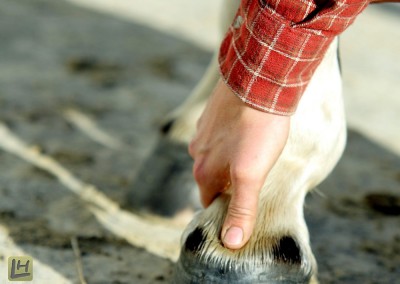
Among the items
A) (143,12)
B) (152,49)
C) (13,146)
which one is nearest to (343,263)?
(13,146)

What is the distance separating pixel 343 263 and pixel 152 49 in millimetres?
1020

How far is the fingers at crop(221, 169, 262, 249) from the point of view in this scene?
3.16 feet

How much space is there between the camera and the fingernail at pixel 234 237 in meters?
0.97

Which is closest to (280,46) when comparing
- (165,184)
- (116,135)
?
(165,184)

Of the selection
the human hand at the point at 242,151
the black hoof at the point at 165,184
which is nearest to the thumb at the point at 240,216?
the human hand at the point at 242,151

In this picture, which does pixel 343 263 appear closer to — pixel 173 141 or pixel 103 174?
pixel 173 141

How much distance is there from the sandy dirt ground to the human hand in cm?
21

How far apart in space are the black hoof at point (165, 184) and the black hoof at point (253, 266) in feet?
1.06

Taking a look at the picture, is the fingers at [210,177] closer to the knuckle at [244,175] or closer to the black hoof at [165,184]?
the knuckle at [244,175]

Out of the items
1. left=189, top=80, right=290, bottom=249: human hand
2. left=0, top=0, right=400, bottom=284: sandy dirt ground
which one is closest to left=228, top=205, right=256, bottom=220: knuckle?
left=189, top=80, right=290, bottom=249: human hand

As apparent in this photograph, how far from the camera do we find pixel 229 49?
1.00m

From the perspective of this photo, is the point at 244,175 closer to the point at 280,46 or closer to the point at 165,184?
the point at 280,46

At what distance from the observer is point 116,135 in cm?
163

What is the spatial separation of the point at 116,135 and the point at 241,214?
69 centimetres
